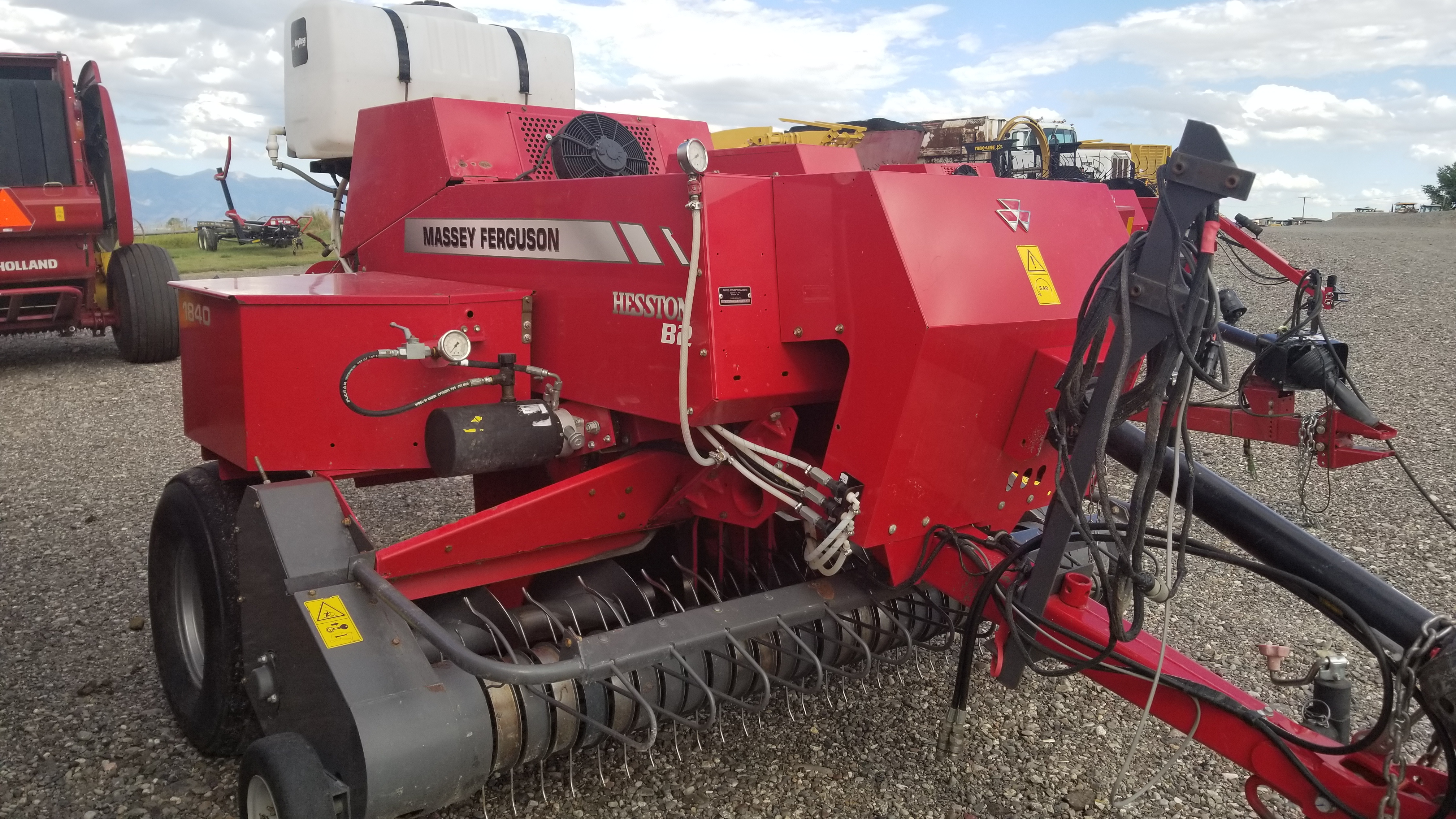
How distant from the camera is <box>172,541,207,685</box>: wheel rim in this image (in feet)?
10.1

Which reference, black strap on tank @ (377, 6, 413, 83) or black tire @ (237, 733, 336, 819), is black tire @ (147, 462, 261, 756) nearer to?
black tire @ (237, 733, 336, 819)

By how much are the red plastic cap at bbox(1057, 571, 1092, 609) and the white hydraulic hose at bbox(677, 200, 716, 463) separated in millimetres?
649

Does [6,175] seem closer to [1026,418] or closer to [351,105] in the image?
[351,105]

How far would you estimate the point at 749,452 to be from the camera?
8.29 ft

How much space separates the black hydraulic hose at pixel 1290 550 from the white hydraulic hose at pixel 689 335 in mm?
868

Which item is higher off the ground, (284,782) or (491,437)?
(491,437)

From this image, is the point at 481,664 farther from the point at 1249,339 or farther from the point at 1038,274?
the point at 1249,339

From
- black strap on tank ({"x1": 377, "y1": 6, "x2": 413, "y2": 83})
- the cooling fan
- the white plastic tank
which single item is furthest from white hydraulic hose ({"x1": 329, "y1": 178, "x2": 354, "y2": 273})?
the cooling fan

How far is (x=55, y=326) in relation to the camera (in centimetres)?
843

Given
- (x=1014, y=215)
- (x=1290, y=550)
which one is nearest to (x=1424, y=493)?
(x=1290, y=550)

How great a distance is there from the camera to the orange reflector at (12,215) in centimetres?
755

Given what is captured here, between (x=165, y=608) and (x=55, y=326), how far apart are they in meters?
6.63

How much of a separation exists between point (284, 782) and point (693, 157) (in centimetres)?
158

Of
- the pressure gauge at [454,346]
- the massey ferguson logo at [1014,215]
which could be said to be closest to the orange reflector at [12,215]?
the pressure gauge at [454,346]
